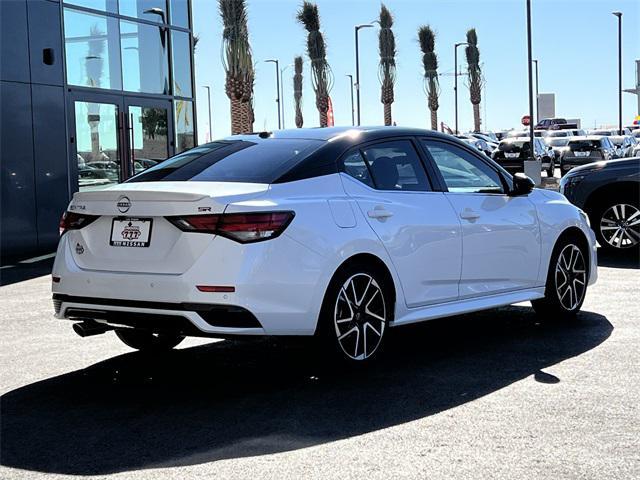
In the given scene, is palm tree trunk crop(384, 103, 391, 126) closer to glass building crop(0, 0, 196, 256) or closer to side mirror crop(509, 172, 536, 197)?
glass building crop(0, 0, 196, 256)

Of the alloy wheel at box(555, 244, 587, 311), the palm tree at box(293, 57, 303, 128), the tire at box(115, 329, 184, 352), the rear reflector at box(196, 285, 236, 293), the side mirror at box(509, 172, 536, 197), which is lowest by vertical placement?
the tire at box(115, 329, 184, 352)

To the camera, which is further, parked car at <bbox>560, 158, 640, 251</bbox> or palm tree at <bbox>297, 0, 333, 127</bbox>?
palm tree at <bbox>297, 0, 333, 127</bbox>

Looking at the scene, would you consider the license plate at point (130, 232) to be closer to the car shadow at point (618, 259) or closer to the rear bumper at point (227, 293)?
the rear bumper at point (227, 293)

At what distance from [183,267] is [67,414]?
39.4 inches

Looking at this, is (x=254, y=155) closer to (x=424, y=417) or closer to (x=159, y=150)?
(x=424, y=417)

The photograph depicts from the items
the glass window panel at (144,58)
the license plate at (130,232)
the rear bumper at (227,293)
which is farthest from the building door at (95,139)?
the rear bumper at (227,293)

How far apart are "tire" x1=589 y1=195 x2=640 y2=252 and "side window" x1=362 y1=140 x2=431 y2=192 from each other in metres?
7.11

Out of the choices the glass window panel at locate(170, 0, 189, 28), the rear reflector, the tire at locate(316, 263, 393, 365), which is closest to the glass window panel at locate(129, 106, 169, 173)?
the glass window panel at locate(170, 0, 189, 28)

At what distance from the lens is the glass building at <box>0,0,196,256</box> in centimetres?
1662

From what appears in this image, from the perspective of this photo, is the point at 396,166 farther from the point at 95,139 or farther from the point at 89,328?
the point at 95,139

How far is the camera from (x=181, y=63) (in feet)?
71.9

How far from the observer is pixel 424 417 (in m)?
5.32

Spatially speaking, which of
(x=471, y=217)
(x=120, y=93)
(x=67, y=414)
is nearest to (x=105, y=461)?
(x=67, y=414)

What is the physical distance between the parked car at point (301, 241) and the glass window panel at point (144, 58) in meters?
13.3
